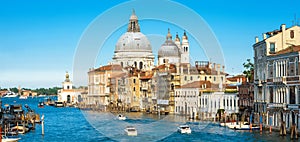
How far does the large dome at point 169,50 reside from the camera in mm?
81000

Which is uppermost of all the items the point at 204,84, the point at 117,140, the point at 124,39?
the point at 124,39

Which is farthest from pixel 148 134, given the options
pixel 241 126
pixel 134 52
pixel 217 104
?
pixel 134 52

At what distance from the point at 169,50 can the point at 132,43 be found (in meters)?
8.78

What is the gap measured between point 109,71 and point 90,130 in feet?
127

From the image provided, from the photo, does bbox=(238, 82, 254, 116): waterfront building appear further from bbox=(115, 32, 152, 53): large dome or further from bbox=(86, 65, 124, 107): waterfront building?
bbox=(115, 32, 152, 53): large dome

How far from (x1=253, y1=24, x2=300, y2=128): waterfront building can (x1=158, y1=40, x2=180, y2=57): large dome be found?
1796 inches

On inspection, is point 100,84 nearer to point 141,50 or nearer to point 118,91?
point 118,91

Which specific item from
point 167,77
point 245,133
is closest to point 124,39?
point 167,77

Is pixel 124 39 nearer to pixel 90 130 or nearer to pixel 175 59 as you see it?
pixel 175 59

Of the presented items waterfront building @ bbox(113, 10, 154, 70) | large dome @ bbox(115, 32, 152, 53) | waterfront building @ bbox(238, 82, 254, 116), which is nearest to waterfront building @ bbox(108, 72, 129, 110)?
waterfront building @ bbox(113, 10, 154, 70)

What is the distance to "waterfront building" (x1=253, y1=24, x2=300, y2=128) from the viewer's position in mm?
29000

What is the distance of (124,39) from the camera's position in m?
89.7

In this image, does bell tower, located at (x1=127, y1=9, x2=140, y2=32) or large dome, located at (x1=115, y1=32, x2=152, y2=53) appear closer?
large dome, located at (x1=115, y1=32, x2=152, y2=53)

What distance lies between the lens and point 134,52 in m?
87.3
